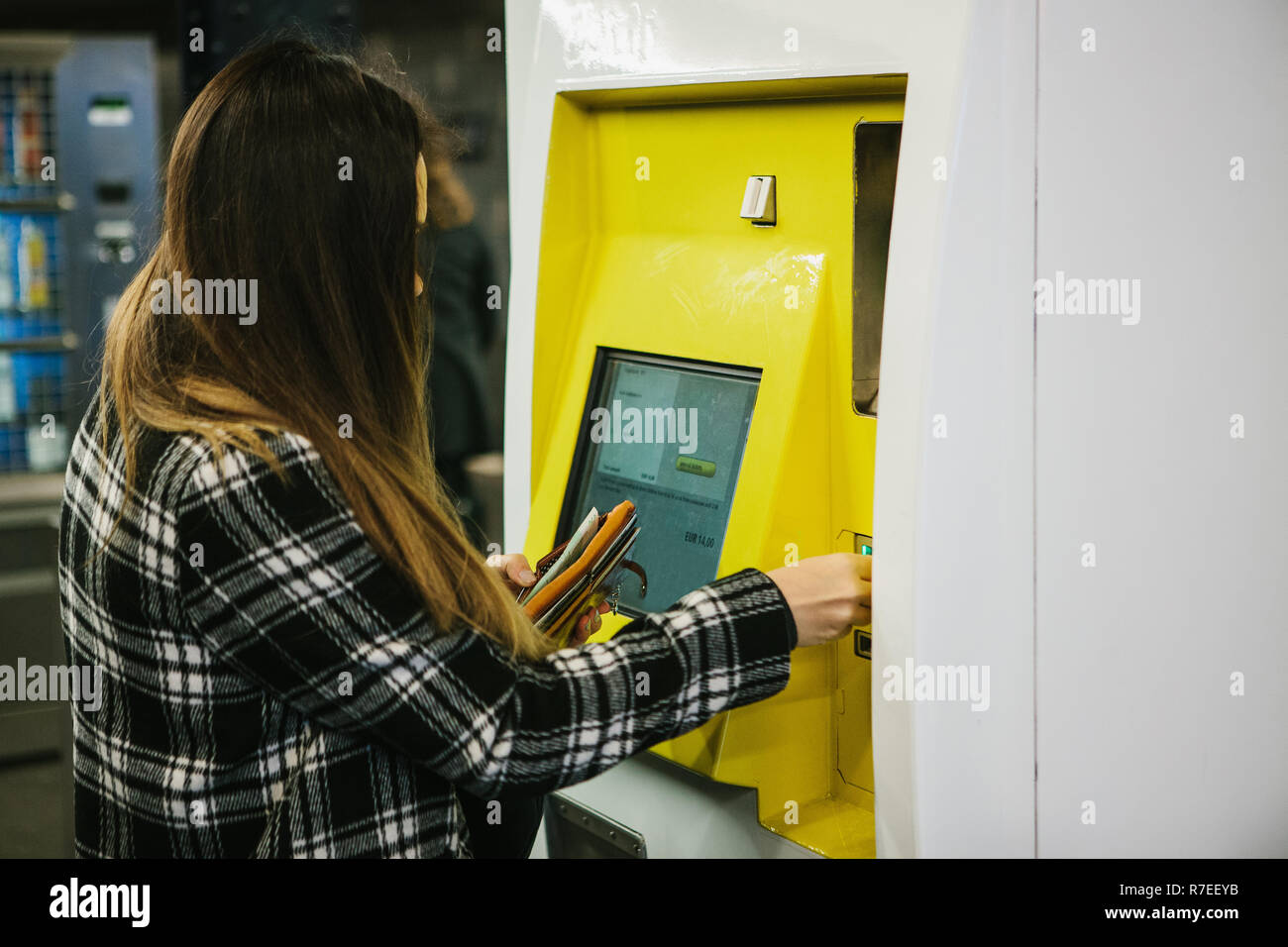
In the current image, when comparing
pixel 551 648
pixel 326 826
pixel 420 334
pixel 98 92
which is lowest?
pixel 326 826

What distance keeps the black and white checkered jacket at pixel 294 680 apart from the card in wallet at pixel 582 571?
0.46 ft

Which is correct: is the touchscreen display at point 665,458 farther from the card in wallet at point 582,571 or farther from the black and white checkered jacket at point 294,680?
the black and white checkered jacket at point 294,680

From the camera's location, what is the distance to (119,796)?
1.22 m

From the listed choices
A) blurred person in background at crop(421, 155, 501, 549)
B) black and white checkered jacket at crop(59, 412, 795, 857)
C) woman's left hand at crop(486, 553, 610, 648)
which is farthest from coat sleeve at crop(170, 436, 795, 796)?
blurred person in background at crop(421, 155, 501, 549)

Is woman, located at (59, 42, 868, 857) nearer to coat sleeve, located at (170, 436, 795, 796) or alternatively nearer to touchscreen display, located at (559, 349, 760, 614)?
coat sleeve, located at (170, 436, 795, 796)

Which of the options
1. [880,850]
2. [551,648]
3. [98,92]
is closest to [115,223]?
[98,92]

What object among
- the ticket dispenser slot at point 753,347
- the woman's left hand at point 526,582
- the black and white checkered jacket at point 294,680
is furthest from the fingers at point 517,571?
the black and white checkered jacket at point 294,680

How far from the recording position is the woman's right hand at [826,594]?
134cm

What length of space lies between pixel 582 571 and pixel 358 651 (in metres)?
0.35

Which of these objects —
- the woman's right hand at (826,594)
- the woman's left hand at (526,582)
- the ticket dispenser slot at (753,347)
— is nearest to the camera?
the woman's right hand at (826,594)

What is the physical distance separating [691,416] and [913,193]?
48cm

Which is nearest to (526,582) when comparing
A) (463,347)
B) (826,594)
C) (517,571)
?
(517,571)

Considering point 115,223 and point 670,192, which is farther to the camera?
point 115,223

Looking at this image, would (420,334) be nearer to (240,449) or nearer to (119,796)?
(240,449)
